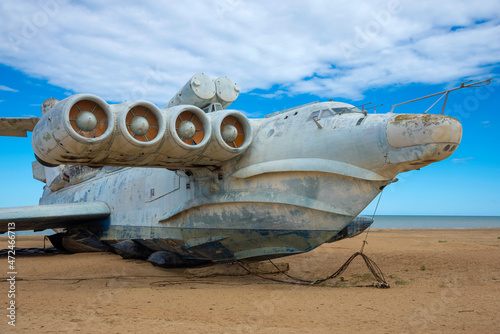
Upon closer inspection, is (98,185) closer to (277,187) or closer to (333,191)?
(277,187)

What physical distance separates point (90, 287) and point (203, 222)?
8.71 feet

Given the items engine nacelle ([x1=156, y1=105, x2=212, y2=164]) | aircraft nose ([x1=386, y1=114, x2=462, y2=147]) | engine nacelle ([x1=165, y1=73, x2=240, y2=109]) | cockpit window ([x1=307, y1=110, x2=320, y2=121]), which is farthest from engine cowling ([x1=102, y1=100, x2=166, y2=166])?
aircraft nose ([x1=386, y1=114, x2=462, y2=147])

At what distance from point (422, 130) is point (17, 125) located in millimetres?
10878

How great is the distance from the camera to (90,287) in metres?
8.50

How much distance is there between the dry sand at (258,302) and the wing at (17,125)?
414 cm

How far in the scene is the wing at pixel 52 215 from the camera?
462 inches

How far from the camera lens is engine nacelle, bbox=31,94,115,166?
6.54m

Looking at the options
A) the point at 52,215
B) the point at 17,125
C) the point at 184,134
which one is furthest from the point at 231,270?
the point at 17,125

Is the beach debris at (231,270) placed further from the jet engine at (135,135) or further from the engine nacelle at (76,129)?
the engine nacelle at (76,129)

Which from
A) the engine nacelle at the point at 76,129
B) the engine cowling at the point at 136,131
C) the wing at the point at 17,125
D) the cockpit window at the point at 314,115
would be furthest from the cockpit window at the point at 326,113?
the wing at the point at 17,125

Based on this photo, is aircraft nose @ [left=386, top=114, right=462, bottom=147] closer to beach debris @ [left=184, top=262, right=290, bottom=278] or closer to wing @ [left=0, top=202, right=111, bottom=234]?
beach debris @ [left=184, top=262, right=290, bottom=278]

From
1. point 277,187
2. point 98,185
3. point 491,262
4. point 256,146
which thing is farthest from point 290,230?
point 98,185

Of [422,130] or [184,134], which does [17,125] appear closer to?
[184,134]

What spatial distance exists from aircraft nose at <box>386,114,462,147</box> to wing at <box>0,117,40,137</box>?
9926 millimetres
